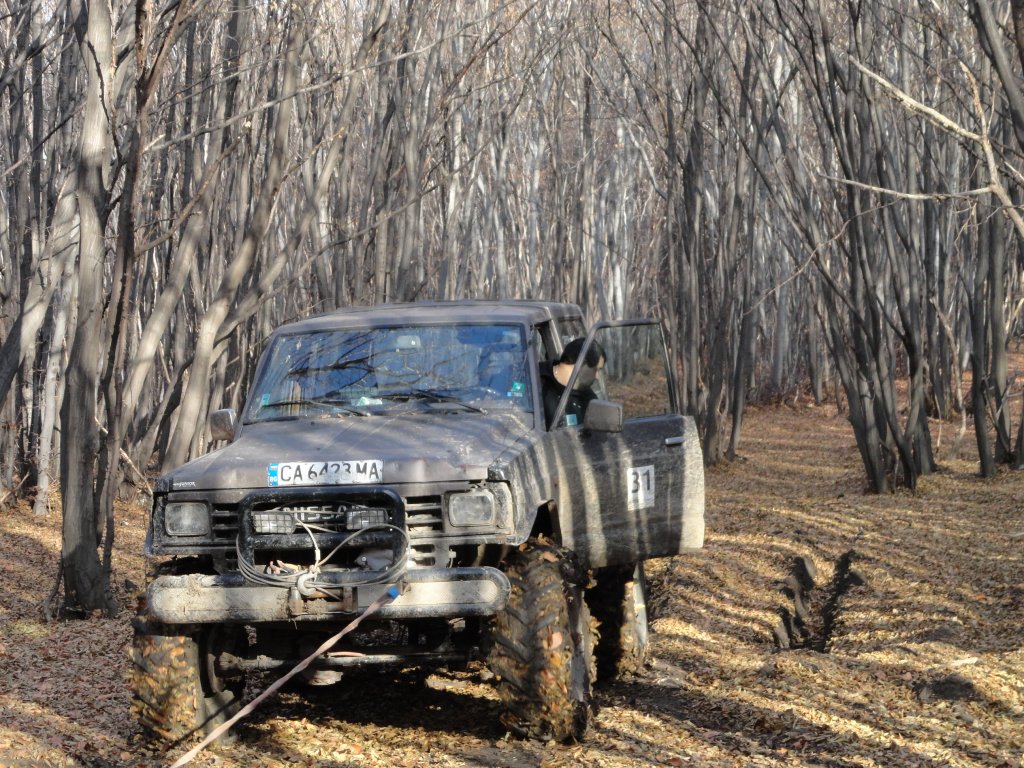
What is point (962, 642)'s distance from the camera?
287 inches

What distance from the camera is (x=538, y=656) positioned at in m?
5.10

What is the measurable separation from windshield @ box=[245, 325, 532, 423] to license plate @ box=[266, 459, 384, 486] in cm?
91

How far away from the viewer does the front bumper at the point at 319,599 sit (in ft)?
16.2

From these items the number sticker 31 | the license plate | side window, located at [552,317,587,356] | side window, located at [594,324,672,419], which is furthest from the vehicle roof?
the license plate

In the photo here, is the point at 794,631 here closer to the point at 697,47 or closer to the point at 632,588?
the point at 632,588

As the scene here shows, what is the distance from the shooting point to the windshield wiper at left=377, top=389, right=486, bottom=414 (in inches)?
239

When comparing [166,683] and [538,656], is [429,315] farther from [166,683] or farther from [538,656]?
[166,683]

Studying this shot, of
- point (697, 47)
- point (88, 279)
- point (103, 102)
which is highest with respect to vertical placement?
point (697, 47)

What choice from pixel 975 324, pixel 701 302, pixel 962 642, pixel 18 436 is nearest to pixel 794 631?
pixel 962 642

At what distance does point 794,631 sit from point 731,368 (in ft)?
35.0

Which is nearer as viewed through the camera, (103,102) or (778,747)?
(778,747)

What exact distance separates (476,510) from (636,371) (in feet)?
7.86

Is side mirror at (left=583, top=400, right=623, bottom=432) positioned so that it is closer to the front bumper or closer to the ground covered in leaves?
the front bumper

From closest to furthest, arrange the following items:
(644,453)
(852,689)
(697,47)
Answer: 1. (852,689)
2. (644,453)
3. (697,47)
